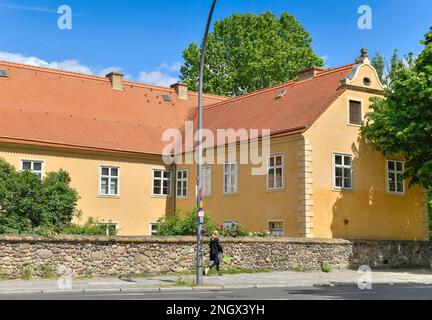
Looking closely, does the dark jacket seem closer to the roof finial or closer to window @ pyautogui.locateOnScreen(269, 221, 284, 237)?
window @ pyautogui.locateOnScreen(269, 221, 284, 237)

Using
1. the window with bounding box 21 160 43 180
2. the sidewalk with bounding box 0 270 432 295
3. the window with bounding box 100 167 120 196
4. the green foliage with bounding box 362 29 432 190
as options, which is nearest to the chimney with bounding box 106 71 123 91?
the window with bounding box 100 167 120 196

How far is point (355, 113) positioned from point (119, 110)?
15.1 m

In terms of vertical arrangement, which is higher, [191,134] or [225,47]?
[225,47]

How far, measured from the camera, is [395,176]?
33.2 meters

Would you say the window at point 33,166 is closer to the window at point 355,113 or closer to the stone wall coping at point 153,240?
the stone wall coping at point 153,240

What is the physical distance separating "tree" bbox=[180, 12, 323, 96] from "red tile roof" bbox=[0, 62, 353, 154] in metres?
13.2

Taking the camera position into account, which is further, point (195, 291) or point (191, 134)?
point (191, 134)

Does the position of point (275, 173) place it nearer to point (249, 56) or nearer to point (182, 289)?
point (182, 289)

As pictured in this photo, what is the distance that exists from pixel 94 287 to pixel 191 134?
68.9ft

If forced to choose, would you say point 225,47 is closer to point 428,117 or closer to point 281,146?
point 281,146

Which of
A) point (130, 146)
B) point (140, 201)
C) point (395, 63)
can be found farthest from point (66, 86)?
point (395, 63)

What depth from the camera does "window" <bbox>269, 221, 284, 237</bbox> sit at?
102 ft

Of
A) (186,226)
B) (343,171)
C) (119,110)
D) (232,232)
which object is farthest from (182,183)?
(232,232)

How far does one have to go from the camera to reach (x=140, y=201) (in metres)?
37.6
